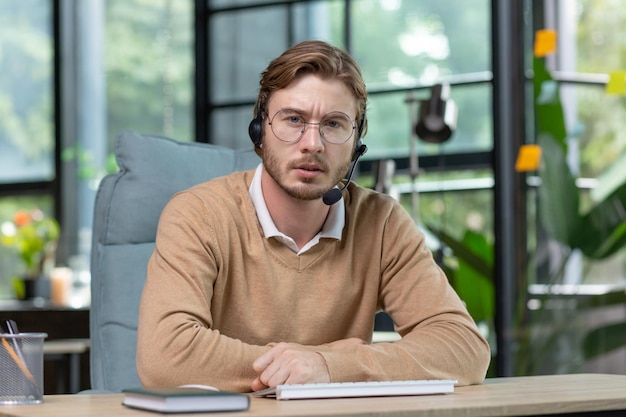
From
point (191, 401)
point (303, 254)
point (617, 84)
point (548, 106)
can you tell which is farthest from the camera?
point (548, 106)

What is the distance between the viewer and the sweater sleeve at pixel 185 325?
1.78m

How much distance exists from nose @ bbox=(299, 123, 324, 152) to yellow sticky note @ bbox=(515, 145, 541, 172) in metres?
2.33

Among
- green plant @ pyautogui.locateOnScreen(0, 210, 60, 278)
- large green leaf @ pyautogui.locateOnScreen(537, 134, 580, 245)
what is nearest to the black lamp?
large green leaf @ pyautogui.locateOnScreen(537, 134, 580, 245)

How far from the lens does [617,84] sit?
13.1 ft

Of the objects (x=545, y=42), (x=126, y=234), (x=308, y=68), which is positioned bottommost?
(x=126, y=234)

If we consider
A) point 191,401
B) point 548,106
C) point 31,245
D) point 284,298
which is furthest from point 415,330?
point 31,245

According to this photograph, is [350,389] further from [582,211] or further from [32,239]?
[32,239]

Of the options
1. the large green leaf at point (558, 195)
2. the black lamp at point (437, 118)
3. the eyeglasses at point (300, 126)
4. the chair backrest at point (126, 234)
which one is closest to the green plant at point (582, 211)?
the large green leaf at point (558, 195)

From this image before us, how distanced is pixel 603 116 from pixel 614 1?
1.42 ft

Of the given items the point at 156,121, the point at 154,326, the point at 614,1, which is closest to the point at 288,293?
the point at 154,326

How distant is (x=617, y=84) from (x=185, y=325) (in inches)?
104

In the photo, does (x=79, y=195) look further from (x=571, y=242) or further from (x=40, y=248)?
(x=571, y=242)

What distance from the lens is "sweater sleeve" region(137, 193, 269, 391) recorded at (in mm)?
1781

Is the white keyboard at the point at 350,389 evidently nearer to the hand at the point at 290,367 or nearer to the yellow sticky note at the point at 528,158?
the hand at the point at 290,367
